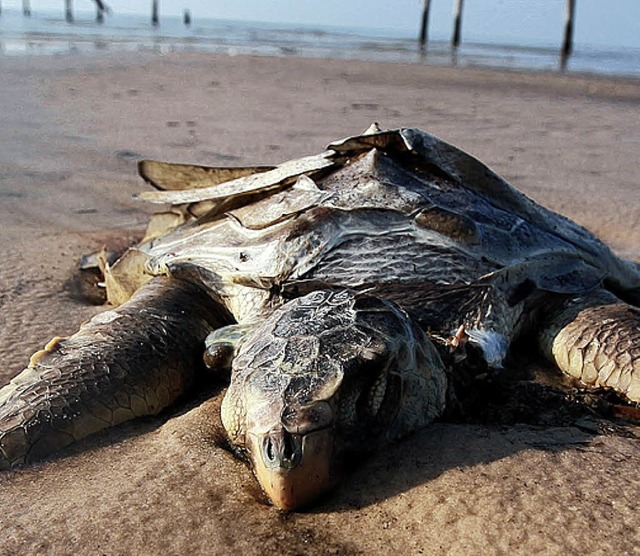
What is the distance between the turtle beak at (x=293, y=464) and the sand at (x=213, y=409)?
5cm

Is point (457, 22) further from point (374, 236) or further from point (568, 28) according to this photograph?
point (374, 236)

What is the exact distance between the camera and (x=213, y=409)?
6.97ft

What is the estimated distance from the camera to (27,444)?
6.20ft

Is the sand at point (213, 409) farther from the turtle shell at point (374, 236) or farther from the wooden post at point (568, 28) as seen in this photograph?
the wooden post at point (568, 28)

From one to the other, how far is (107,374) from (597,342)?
154cm

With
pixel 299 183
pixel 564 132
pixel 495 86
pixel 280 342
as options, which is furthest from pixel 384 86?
pixel 280 342

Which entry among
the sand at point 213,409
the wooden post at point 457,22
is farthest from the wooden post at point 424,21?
the sand at point 213,409

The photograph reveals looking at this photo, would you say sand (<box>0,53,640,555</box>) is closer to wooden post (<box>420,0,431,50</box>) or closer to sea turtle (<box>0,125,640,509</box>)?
sea turtle (<box>0,125,640,509</box>)

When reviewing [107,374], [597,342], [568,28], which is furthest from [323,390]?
[568,28]

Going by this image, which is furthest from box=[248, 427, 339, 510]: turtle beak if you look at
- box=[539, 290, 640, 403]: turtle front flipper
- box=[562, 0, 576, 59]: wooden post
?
box=[562, 0, 576, 59]: wooden post

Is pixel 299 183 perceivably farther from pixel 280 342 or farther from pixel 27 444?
pixel 27 444

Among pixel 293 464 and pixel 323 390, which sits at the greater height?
pixel 323 390

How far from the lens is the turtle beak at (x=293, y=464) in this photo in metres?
1.55

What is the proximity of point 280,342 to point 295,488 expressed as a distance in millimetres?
342
